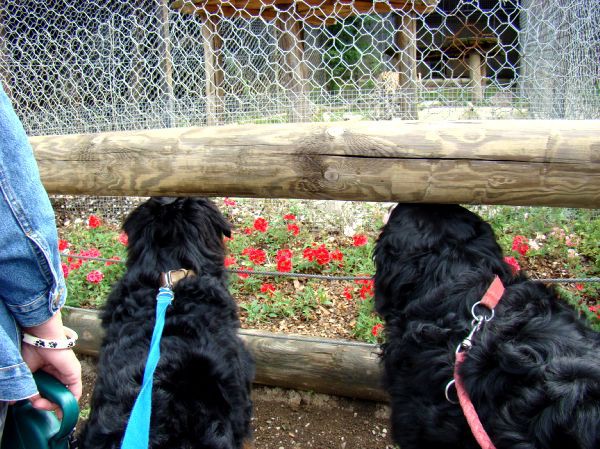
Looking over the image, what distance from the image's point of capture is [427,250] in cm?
171

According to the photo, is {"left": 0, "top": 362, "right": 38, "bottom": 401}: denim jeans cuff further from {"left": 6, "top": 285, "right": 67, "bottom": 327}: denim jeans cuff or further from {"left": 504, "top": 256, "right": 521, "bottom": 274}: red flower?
{"left": 504, "top": 256, "right": 521, "bottom": 274}: red flower

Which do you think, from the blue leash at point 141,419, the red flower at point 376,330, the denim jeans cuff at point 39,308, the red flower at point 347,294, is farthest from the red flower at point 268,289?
the denim jeans cuff at point 39,308

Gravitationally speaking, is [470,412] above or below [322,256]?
above

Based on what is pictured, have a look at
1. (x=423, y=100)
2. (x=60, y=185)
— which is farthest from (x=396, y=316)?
(x=423, y=100)

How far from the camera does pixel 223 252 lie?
7.80 ft

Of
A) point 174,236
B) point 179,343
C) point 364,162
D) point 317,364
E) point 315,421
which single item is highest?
point 364,162

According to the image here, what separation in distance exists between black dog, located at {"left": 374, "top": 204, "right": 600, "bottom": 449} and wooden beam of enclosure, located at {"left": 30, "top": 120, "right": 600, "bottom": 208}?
0.15 meters

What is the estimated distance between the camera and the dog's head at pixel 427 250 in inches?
66.1

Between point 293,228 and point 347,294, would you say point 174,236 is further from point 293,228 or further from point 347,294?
point 293,228

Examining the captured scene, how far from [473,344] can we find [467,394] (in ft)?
0.47

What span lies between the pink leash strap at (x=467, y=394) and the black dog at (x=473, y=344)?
2cm

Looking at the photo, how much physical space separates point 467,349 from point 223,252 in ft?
4.16

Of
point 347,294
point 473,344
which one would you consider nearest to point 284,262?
point 347,294

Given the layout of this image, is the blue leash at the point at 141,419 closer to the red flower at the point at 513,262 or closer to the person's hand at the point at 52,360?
the person's hand at the point at 52,360
